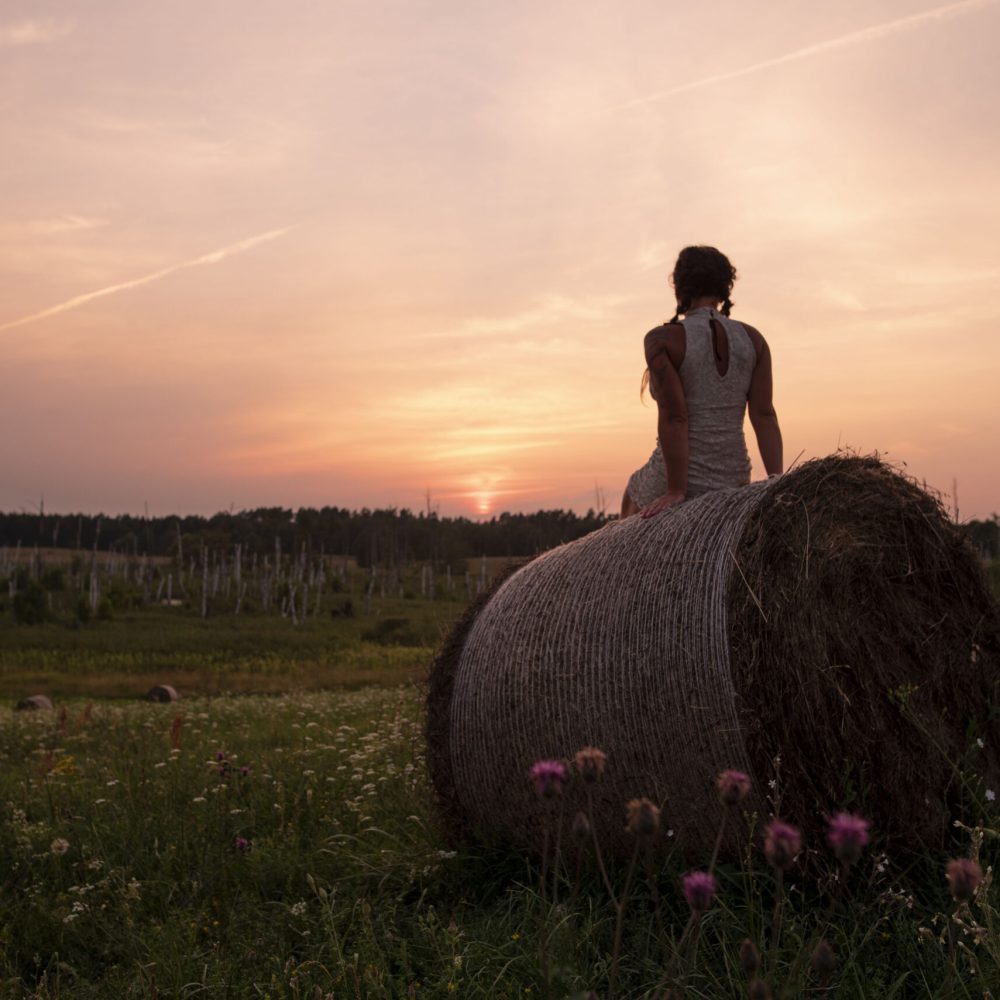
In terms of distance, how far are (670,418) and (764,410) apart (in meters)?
0.77

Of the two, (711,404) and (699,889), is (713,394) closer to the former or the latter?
(711,404)

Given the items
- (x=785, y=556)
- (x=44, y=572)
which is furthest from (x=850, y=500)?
(x=44, y=572)

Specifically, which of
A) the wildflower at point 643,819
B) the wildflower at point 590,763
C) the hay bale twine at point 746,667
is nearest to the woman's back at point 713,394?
the hay bale twine at point 746,667

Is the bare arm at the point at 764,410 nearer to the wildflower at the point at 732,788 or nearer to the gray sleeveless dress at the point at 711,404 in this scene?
the gray sleeveless dress at the point at 711,404

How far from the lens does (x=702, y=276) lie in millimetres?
6176

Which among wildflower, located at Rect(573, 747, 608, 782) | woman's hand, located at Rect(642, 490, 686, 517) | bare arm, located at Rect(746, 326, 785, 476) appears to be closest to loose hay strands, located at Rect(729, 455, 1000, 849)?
woman's hand, located at Rect(642, 490, 686, 517)

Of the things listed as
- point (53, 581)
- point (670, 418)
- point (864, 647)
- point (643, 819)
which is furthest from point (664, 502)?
point (53, 581)

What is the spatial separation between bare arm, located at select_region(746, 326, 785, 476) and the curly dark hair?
0.30 metres

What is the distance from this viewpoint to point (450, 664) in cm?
627

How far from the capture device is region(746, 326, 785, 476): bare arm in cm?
634

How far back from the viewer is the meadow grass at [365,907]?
3938 mm

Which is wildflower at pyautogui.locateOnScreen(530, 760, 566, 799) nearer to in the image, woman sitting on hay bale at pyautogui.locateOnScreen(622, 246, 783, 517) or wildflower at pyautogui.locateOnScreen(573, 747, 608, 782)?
wildflower at pyautogui.locateOnScreen(573, 747, 608, 782)

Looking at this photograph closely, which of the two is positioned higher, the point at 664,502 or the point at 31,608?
the point at 664,502

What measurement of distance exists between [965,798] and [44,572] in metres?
89.7
